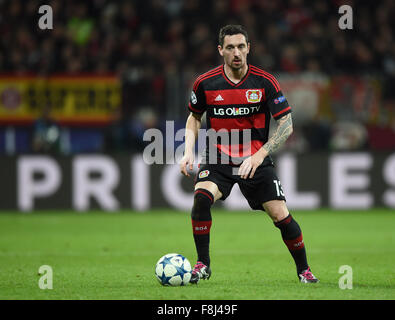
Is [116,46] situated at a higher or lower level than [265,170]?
higher

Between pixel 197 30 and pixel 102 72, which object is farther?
pixel 197 30

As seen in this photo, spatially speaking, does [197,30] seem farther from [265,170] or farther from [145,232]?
[265,170]

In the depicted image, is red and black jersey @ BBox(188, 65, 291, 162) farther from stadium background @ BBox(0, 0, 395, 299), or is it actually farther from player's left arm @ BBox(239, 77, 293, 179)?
stadium background @ BBox(0, 0, 395, 299)

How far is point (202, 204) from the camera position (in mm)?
6477

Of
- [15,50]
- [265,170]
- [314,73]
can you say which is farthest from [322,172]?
[265,170]

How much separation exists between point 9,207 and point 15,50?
383 cm

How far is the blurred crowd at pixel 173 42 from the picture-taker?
15516mm

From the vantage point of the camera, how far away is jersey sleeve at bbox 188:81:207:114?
6.69m

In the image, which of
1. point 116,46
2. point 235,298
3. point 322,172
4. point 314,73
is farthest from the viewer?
point 116,46

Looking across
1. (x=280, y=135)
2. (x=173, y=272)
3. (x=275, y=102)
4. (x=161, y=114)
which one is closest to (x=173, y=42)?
(x=161, y=114)

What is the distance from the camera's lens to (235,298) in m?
5.58

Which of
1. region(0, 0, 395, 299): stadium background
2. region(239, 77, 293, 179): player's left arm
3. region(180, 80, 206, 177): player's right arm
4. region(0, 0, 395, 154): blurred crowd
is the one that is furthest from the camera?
region(0, 0, 395, 154): blurred crowd

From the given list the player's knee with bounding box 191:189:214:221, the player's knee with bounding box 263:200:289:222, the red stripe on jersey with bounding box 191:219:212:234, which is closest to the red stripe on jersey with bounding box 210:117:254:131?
the player's knee with bounding box 191:189:214:221

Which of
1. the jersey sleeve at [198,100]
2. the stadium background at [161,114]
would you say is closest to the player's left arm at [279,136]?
the jersey sleeve at [198,100]
